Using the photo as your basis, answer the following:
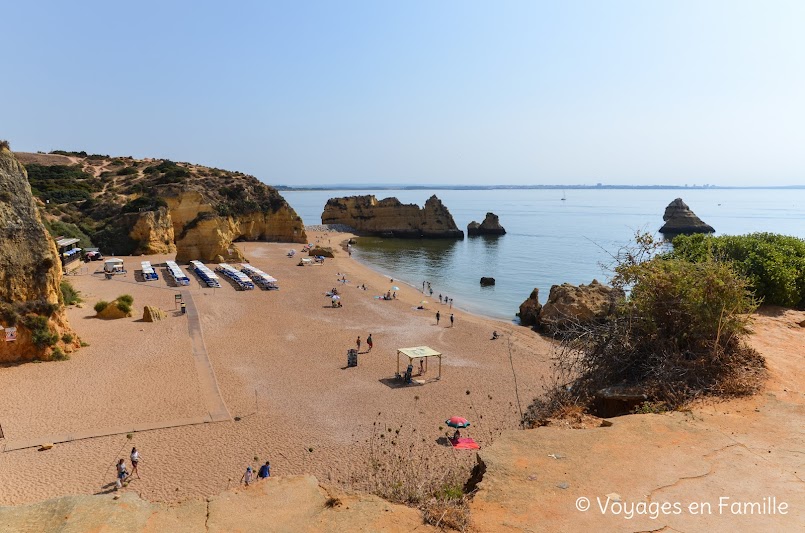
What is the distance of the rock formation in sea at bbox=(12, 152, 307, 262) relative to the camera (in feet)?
159

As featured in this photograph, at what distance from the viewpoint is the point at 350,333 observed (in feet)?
86.5

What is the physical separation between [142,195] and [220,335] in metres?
41.1

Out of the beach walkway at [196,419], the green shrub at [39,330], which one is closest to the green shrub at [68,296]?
the green shrub at [39,330]

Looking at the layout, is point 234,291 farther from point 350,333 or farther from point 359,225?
point 359,225

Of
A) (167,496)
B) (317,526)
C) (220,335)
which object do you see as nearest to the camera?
(317,526)

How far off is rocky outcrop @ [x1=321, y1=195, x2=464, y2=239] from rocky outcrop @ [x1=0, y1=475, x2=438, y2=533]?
8186cm

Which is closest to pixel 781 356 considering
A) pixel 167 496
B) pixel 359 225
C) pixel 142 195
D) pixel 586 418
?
pixel 586 418

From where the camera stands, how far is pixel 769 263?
1324 centimetres

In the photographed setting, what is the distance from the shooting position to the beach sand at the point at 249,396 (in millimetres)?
12414

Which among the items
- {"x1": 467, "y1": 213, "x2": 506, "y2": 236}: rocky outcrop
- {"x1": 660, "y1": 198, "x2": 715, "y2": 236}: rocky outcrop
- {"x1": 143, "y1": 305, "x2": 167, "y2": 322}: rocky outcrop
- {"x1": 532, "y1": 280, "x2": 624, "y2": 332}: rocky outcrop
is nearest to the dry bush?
{"x1": 532, "y1": 280, "x2": 624, "y2": 332}: rocky outcrop

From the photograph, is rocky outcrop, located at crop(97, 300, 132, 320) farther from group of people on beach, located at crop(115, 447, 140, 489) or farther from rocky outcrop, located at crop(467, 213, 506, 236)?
rocky outcrop, located at crop(467, 213, 506, 236)

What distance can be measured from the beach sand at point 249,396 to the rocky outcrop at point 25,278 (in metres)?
1.01

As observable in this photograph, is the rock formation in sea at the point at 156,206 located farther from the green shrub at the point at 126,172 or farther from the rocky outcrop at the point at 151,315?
the rocky outcrop at the point at 151,315

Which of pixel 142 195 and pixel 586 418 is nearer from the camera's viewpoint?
pixel 586 418
